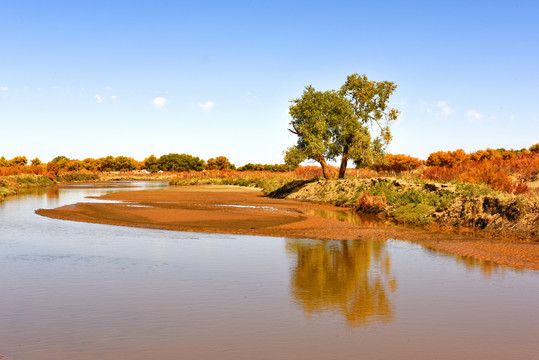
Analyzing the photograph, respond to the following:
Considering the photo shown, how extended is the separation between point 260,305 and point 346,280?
2.77 meters

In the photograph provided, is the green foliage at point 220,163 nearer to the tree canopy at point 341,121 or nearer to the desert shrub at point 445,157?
the desert shrub at point 445,157

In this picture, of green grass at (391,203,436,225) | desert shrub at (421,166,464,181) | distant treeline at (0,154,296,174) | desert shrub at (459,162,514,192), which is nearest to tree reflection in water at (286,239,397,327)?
green grass at (391,203,436,225)

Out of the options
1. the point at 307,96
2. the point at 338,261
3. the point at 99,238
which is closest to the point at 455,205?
the point at 338,261

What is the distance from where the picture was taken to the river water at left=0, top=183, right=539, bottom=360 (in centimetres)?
646

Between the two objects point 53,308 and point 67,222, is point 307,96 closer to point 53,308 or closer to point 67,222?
point 67,222

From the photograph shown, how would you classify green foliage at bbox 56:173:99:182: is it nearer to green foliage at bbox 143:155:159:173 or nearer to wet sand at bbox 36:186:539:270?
green foliage at bbox 143:155:159:173

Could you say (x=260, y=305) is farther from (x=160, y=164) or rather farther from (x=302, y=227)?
(x=160, y=164)

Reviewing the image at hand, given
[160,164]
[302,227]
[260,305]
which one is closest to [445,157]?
[302,227]

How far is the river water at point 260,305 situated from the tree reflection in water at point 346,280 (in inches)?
1.5

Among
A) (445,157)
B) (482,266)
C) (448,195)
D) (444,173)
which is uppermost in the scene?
(445,157)

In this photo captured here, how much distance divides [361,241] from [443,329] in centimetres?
950

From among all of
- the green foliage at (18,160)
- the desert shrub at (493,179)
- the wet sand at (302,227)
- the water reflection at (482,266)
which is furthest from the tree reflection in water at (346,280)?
the green foliage at (18,160)

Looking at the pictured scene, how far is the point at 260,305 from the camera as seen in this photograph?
27.7 feet

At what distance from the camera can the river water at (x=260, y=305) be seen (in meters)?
6.46
